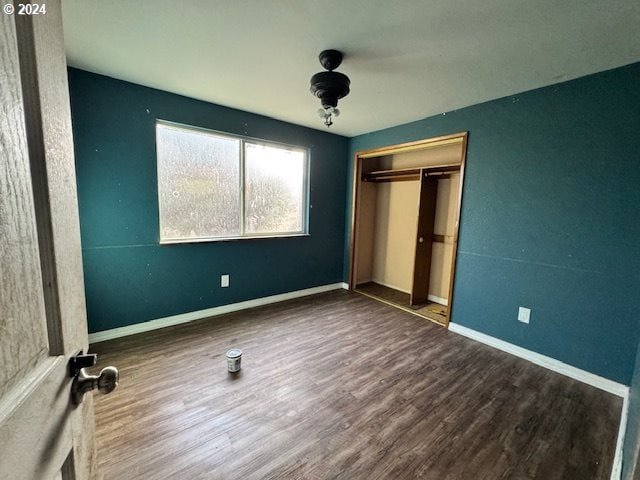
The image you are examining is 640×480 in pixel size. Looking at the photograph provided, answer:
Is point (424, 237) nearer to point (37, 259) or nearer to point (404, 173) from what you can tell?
point (404, 173)

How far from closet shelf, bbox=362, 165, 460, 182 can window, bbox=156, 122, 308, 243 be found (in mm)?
1142

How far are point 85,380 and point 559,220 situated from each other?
3.01 metres

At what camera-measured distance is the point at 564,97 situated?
6.93ft

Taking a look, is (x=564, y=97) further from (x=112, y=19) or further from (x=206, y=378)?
(x=206, y=378)

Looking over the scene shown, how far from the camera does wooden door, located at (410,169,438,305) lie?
11.2 ft

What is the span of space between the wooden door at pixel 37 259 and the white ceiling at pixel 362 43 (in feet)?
4.39

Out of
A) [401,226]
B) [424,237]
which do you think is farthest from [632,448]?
[401,226]

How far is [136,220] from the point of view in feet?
8.24

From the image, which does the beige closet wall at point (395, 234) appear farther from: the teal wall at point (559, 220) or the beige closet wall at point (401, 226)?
the teal wall at point (559, 220)

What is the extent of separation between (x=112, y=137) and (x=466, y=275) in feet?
12.0

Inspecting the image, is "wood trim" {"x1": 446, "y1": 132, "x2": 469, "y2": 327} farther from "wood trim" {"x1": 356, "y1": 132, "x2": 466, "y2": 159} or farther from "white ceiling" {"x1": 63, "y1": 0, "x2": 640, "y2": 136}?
Answer: "white ceiling" {"x1": 63, "y1": 0, "x2": 640, "y2": 136}

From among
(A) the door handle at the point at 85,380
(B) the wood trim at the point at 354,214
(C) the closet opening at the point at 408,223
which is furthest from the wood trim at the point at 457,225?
(A) the door handle at the point at 85,380

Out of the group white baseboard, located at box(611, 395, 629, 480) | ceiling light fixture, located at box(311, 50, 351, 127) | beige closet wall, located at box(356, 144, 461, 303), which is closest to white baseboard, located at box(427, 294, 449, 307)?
beige closet wall, located at box(356, 144, 461, 303)

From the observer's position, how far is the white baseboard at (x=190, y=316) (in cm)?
245
